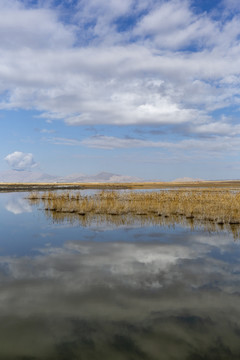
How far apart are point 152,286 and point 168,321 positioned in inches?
79.9

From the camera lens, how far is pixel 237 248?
40.4 feet

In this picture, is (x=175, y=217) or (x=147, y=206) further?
(x=147, y=206)

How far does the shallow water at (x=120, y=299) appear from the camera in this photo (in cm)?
529

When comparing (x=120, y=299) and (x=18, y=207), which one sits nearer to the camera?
(x=120, y=299)

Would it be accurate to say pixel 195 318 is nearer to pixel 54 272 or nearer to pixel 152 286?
pixel 152 286

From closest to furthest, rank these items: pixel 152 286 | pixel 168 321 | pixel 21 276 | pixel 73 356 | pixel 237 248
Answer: pixel 73 356
pixel 168 321
pixel 152 286
pixel 21 276
pixel 237 248

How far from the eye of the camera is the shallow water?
17.4 ft

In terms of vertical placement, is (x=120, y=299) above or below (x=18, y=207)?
below

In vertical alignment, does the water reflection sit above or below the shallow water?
above

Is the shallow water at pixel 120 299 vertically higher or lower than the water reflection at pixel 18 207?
lower

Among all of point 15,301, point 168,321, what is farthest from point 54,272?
point 168,321

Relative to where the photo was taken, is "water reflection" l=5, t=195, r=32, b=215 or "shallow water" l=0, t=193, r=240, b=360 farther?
"water reflection" l=5, t=195, r=32, b=215

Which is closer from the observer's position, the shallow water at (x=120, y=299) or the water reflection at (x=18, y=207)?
the shallow water at (x=120, y=299)

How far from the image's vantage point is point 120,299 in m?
7.32
